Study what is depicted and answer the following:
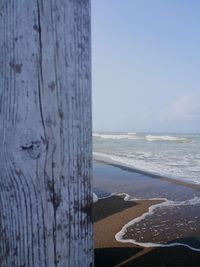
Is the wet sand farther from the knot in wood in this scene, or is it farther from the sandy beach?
the knot in wood

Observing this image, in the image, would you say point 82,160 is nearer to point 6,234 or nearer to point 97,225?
point 6,234

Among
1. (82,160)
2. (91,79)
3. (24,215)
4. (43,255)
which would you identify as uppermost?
(91,79)

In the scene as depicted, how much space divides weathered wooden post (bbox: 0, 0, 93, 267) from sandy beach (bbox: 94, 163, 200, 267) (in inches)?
121

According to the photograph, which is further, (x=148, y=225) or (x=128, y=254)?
(x=148, y=225)

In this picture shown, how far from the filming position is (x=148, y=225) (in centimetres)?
543

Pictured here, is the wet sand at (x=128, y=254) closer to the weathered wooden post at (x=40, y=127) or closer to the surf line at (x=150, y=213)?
the surf line at (x=150, y=213)

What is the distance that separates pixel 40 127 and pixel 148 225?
497 centimetres

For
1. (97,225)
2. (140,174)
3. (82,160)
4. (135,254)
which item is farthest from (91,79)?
(140,174)

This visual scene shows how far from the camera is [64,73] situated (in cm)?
87

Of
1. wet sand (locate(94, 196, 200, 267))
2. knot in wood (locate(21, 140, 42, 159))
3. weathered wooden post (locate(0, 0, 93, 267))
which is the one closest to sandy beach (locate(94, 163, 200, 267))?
wet sand (locate(94, 196, 200, 267))

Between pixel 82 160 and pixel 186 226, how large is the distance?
196 inches

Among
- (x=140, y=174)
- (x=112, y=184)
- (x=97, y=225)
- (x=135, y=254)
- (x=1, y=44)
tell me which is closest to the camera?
(x=1, y=44)

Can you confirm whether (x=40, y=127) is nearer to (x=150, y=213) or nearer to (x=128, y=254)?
(x=128, y=254)

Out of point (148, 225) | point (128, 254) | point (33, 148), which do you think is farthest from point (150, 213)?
point (33, 148)
